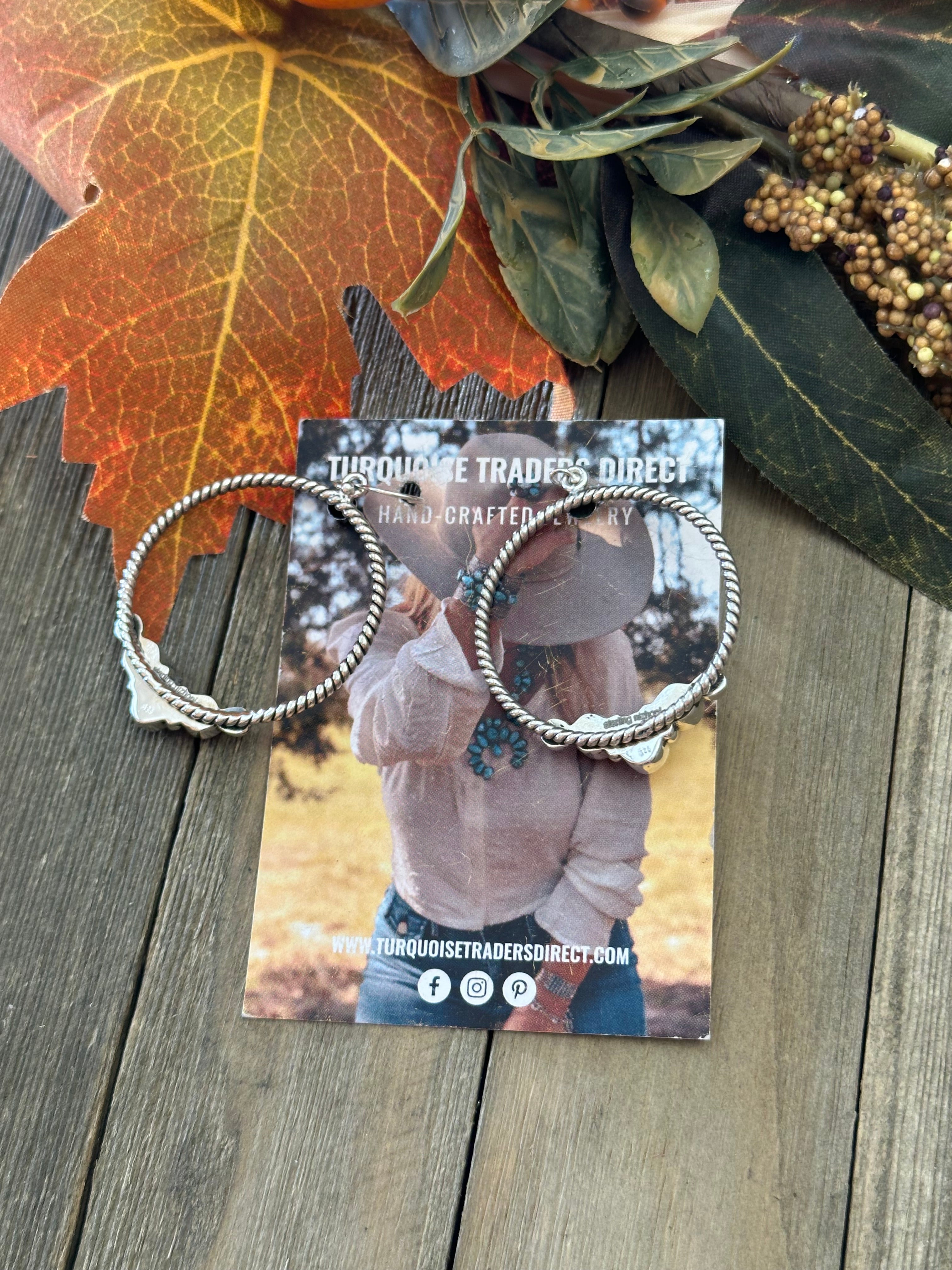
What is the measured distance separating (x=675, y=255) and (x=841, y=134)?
0.30 feet

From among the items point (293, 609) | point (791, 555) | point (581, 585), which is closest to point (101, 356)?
point (293, 609)

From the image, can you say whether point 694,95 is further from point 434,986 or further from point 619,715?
point 434,986

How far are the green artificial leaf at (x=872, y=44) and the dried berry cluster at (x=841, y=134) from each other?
0.06ft

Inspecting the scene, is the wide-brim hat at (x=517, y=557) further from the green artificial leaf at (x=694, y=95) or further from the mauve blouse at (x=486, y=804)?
the green artificial leaf at (x=694, y=95)

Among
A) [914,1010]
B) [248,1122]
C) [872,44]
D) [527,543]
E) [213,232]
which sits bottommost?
[248,1122]

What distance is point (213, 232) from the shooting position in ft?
1.71

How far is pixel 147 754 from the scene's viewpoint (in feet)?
1.73

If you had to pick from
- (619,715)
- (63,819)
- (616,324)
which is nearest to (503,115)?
(616,324)

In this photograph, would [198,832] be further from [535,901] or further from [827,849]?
[827,849]

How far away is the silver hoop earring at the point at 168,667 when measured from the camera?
51 centimetres

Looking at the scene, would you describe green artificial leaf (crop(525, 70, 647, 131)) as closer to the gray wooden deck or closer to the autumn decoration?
the autumn decoration

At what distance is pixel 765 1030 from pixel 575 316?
38 cm

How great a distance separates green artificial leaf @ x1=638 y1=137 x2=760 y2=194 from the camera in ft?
1.51

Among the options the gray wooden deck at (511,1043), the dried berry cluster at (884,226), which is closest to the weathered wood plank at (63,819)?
the gray wooden deck at (511,1043)
